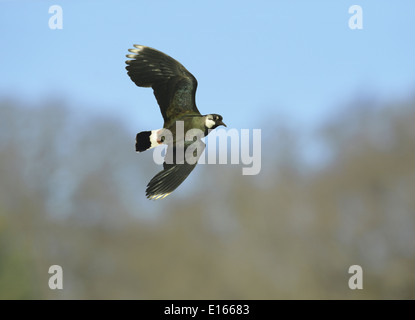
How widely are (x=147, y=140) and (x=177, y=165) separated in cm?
13

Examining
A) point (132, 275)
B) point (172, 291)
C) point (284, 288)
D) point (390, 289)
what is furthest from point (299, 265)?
point (132, 275)

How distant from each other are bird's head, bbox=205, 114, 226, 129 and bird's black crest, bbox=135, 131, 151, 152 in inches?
8.2

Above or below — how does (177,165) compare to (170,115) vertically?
below

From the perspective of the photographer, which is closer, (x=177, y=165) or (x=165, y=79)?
(x=177, y=165)

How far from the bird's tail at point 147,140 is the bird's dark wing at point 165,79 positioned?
0.20m

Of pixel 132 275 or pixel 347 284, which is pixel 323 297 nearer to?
pixel 347 284

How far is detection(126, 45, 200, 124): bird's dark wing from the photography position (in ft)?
7.30

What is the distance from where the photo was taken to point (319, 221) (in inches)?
609

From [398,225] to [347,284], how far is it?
1920 millimetres

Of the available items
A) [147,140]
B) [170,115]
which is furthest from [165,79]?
[147,140]

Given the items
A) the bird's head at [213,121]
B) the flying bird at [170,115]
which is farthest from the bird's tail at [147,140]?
the bird's head at [213,121]

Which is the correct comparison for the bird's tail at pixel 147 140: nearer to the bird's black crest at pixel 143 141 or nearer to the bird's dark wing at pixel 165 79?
the bird's black crest at pixel 143 141

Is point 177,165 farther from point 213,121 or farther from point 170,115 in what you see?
point 170,115

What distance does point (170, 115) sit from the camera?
7.22 feet
